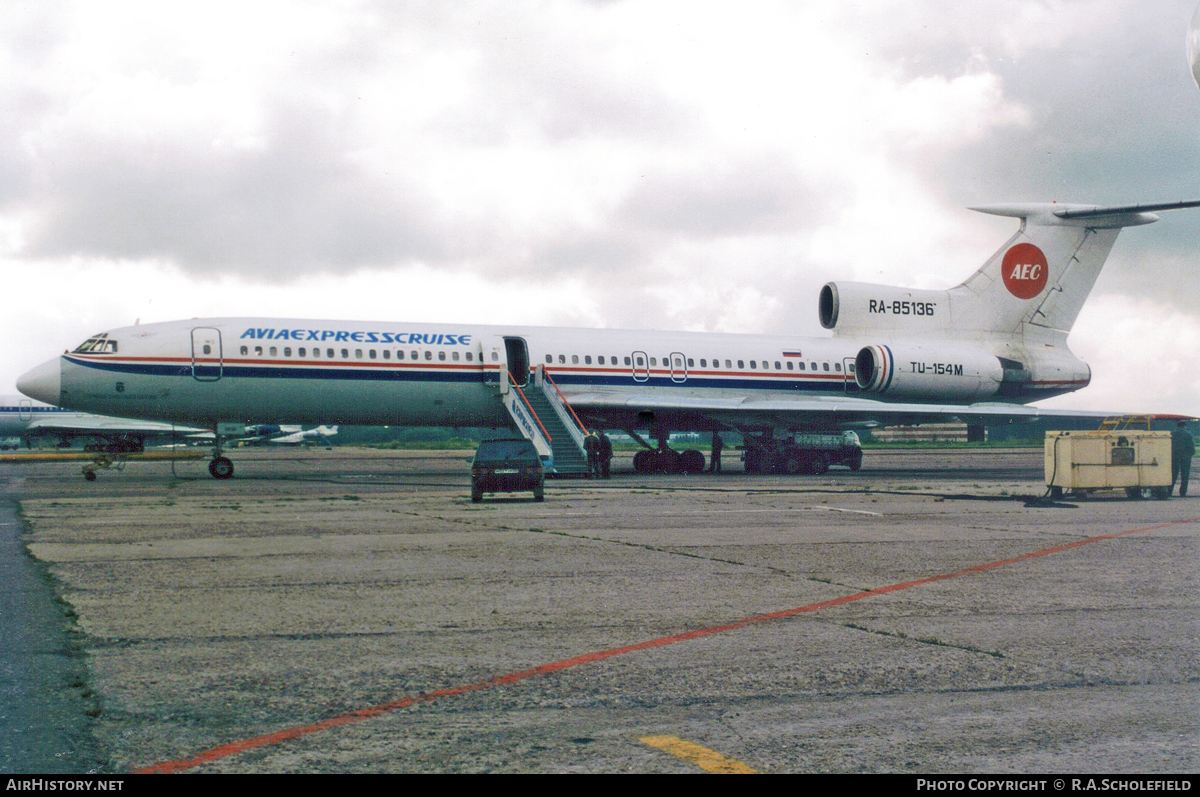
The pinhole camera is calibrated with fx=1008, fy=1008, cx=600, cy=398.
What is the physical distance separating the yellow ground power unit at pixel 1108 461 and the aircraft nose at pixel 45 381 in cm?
2345

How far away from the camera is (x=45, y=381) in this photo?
84.1ft

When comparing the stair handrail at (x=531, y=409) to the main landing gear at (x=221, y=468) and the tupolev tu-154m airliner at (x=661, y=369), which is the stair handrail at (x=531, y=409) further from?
the main landing gear at (x=221, y=468)

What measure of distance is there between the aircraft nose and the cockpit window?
2.31ft

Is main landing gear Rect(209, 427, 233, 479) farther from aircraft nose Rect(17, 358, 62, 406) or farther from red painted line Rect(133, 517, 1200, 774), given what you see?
red painted line Rect(133, 517, 1200, 774)

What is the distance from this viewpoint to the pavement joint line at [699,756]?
13.8ft

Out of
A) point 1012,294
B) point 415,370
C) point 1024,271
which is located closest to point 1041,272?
point 1024,271

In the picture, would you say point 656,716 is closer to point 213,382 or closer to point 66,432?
point 213,382

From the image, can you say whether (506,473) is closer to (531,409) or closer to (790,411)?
(531,409)

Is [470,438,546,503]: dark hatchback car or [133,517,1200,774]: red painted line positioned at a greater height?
[470,438,546,503]: dark hatchback car

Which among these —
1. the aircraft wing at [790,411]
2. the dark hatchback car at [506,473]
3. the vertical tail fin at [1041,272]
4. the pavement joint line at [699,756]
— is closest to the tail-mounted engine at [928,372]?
the aircraft wing at [790,411]

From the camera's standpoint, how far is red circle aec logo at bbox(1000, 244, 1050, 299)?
34375mm

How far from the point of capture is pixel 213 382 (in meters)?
26.1

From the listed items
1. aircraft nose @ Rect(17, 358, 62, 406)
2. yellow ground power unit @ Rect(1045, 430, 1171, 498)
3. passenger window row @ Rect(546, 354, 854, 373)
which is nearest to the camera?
yellow ground power unit @ Rect(1045, 430, 1171, 498)

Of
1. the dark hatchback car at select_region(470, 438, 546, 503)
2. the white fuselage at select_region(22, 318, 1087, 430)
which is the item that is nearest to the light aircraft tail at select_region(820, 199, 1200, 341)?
the white fuselage at select_region(22, 318, 1087, 430)
